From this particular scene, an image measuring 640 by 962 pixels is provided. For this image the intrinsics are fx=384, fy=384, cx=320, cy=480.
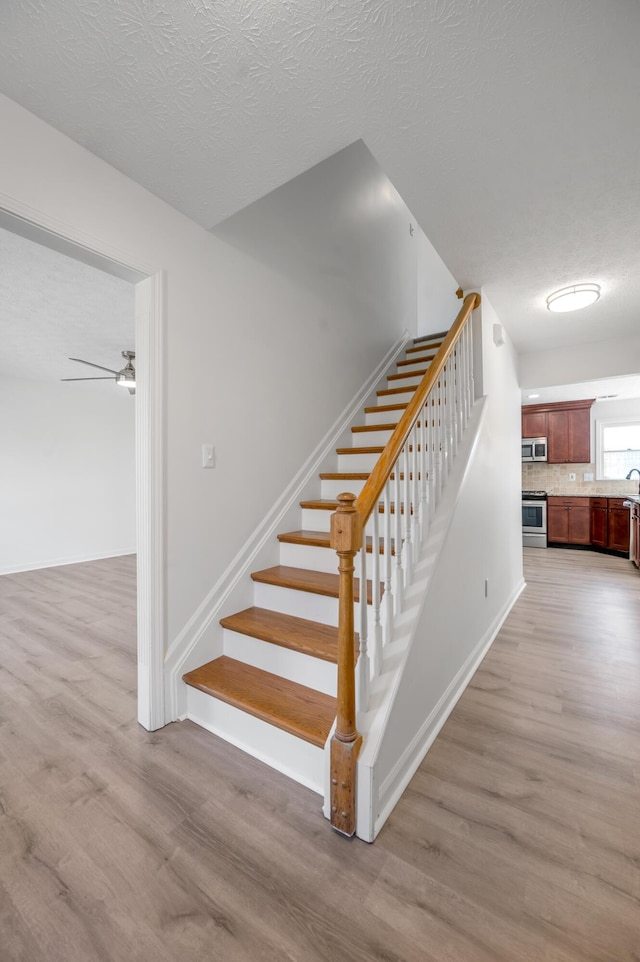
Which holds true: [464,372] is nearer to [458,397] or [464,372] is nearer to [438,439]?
[458,397]

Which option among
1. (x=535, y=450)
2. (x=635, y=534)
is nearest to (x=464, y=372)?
(x=635, y=534)

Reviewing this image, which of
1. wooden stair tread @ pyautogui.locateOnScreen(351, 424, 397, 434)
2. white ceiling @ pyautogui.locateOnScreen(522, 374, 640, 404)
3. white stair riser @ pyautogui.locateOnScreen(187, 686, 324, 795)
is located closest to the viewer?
white stair riser @ pyautogui.locateOnScreen(187, 686, 324, 795)

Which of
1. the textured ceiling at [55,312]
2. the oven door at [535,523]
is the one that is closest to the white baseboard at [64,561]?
the textured ceiling at [55,312]

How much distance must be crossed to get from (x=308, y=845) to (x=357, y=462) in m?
2.15

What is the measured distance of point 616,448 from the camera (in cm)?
623

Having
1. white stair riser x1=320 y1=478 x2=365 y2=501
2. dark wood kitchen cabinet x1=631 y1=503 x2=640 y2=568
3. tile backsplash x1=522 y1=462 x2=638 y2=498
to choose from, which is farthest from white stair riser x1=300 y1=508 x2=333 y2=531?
tile backsplash x1=522 y1=462 x2=638 y2=498

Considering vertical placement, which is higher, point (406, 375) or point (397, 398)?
point (406, 375)

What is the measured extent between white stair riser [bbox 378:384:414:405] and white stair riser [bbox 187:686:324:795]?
2.59 m

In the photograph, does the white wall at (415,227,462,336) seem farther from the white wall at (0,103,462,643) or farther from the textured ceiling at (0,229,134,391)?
the textured ceiling at (0,229,134,391)

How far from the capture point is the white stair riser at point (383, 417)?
10.5ft

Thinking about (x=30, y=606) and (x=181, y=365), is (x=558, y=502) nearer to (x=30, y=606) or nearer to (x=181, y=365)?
(x=181, y=365)

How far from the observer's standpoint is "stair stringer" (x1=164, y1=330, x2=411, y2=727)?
5.95 feet

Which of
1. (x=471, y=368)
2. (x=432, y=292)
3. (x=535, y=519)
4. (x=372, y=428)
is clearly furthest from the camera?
(x=535, y=519)

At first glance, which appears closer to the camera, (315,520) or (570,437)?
(315,520)
